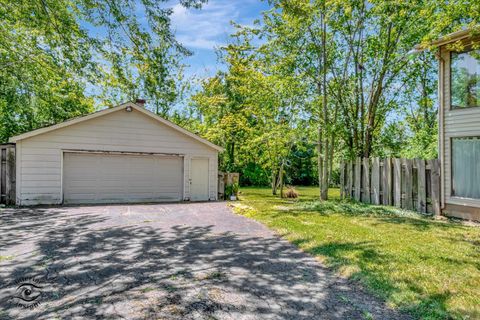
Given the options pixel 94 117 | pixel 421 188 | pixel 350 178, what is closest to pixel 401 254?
pixel 421 188

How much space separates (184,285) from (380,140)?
49.6ft

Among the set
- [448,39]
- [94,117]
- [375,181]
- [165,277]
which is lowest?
[165,277]

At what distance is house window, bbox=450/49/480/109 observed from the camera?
8.52m

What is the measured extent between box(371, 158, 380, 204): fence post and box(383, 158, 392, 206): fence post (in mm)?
285

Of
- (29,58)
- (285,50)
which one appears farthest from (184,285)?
(285,50)

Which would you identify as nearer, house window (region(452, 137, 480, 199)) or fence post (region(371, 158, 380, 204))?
house window (region(452, 137, 480, 199))

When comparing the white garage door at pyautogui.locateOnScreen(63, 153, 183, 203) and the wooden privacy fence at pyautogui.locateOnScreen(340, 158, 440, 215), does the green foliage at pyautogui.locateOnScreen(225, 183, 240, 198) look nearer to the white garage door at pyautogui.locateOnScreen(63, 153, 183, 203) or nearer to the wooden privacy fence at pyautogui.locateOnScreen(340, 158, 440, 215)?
the white garage door at pyautogui.locateOnScreen(63, 153, 183, 203)

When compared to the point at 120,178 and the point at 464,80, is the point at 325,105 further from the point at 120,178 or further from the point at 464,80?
the point at 120,178

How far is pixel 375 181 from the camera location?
38.4 feet

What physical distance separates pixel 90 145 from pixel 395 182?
11028 mm

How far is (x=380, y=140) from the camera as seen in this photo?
16.3 meters

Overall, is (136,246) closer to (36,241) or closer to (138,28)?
(36,241)

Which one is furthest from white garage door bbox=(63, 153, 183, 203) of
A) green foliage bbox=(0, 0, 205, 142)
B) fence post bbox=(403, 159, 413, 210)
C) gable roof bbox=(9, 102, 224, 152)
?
fence post bbox=(403, 159, 413, 210)

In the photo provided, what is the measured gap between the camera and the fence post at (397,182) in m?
10.5
